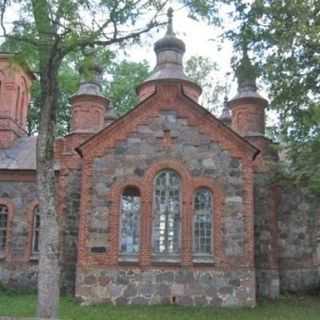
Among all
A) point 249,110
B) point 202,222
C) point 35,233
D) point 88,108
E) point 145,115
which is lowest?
point 35,233

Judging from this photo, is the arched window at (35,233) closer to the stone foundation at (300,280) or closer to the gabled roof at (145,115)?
the gabled roof at (145,115)

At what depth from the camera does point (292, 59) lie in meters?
12.2

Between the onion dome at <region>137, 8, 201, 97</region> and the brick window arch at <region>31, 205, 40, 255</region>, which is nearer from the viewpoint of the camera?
the brick window arch at <region>31, 205, 40, 255</region>

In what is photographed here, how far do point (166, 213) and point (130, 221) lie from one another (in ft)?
3.44

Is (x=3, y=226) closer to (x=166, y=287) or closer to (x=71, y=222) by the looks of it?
(x=71, y=222)

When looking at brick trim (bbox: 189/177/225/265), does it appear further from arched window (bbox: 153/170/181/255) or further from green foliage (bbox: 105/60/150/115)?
green foliage (bbox: 105/60/150/115)

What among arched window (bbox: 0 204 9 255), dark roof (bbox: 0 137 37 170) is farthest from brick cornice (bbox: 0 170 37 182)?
arched window (bbox: 0 204 9 255)

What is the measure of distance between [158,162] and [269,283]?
207 inches

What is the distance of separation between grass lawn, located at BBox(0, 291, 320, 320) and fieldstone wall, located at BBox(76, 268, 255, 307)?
364 millimetres

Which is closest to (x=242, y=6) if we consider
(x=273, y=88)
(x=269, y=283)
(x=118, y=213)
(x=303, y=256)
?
(x=273, y=88)

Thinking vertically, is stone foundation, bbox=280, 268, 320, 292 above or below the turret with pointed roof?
below

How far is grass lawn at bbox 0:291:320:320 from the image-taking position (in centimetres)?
1318

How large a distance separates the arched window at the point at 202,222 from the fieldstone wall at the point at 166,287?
73 centimetres

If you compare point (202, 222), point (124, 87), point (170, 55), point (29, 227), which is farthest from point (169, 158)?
point (124, 87)
